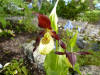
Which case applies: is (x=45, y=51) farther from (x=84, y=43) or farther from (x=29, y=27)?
(x=29, y=27)

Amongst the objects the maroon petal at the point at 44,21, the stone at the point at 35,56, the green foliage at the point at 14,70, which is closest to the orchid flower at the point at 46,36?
the maroon petal at the point at 44,21

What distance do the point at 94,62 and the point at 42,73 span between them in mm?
610

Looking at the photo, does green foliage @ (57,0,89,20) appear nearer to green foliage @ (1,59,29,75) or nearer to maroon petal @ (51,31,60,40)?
green foliage @ (1,59,29,75)

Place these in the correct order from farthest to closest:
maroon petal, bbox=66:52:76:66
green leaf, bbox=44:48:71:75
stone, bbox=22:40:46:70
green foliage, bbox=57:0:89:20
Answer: green foliage, bbox=57:0:89:20 → stone, bbox=22:40:46:70 → green leaf, bbox=44:48:71:75 → maroon petal, bbox=66:52:76:66

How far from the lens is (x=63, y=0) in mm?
4090

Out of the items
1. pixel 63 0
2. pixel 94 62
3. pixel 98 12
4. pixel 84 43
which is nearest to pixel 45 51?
pixel 94 62

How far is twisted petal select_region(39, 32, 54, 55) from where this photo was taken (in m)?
1.00

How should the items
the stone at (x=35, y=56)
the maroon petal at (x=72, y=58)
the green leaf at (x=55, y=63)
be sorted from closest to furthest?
the maroon petal at (x=72, y=58), the green leaf at (x=55, y=63), the stone at (x=35, y=56)

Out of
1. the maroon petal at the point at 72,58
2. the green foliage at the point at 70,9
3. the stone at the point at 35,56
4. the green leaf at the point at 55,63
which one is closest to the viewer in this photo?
the maroon petal at the point at 72,58

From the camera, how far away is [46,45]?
102 centimetres

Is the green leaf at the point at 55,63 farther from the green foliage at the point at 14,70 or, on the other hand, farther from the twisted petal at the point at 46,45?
the green foliage at the point at 14,70

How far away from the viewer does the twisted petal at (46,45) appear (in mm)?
1003

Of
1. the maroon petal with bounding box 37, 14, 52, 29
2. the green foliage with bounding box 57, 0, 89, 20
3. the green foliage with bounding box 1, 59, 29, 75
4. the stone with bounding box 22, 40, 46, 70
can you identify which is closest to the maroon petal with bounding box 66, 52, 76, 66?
the maroon petal with bounding box 37, 14, 52, 29

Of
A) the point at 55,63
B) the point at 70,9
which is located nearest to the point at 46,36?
the point at 55,63
